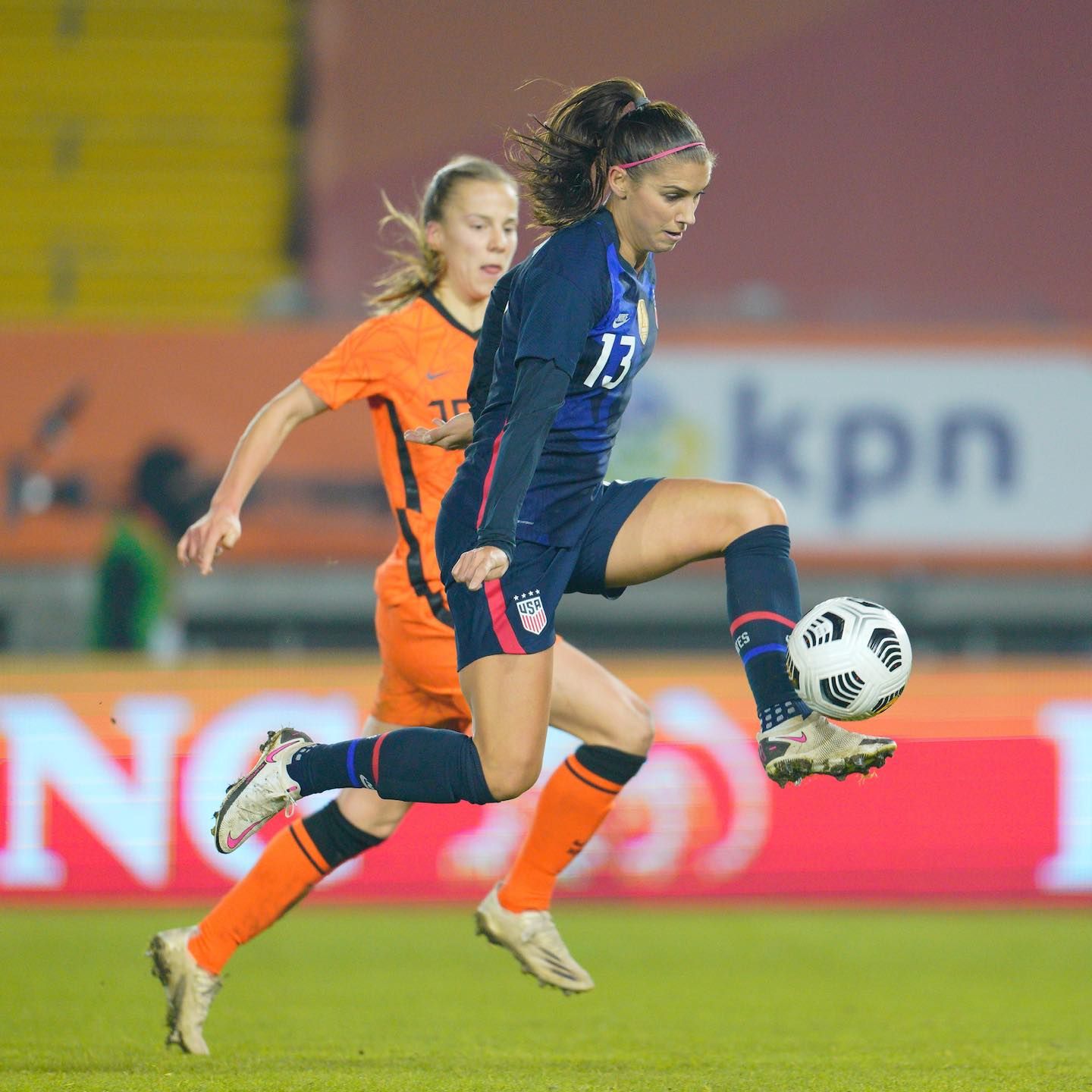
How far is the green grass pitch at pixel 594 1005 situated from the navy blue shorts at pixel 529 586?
0.96 m

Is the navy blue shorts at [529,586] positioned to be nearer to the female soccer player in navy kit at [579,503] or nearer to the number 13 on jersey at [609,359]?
the female soccer player in navy kit at [579,503]

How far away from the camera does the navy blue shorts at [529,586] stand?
3.72 m

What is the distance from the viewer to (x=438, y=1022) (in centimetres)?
508

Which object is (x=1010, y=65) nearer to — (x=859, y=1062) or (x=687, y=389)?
(x=687, y=389)

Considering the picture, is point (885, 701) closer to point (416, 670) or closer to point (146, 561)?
point (416, 670)

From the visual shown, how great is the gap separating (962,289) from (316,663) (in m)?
5.47

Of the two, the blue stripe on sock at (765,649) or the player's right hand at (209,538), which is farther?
the player's right hand at (209,538)

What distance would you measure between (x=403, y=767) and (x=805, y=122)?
9.08 m

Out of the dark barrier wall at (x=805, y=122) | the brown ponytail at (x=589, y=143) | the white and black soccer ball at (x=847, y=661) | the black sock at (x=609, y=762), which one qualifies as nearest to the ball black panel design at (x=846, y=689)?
the white and black soccer ball at (x=847, y=661)

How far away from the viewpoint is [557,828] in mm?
4320

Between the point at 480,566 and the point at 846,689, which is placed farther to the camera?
the point at 846,689

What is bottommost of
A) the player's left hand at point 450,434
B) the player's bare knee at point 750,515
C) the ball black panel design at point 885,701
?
the ball black panel design at point 885,701

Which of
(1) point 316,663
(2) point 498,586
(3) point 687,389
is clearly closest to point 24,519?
(1) point 316,663

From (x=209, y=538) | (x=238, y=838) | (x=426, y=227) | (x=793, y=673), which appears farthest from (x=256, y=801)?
(x=426, y=227)
